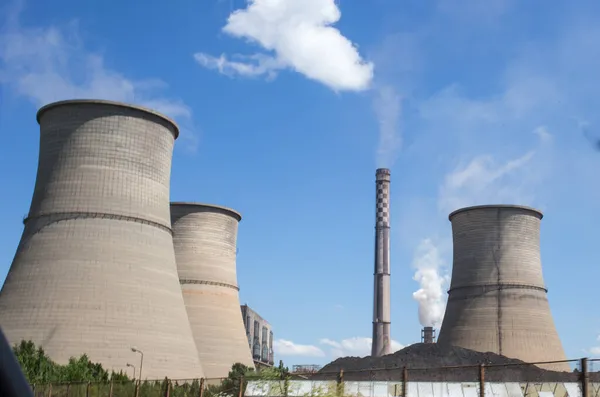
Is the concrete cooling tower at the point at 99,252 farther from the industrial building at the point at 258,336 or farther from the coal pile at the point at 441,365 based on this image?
the industrial building at the point at 258,336

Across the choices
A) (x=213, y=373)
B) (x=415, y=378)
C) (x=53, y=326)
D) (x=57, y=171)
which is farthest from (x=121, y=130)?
(x=415, y=378)

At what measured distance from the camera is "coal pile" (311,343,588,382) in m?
36.9

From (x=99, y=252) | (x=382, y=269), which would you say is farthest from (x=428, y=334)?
(x=99, y=252)

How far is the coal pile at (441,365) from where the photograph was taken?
36.9 metres

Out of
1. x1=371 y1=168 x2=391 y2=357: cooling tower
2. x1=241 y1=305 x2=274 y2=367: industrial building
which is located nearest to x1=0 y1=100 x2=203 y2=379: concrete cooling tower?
x1=371 y1=168 x2=391 y2=357: cooling tower

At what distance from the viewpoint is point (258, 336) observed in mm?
68188

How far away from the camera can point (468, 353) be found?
40281 millimetres

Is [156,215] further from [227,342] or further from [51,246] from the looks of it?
[227,342]

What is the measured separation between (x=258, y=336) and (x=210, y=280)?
28003 millimetres

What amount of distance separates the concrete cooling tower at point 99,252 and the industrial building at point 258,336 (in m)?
33.1

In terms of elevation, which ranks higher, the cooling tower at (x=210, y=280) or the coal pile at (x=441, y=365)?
the cooling tower at (x=210, y=280)

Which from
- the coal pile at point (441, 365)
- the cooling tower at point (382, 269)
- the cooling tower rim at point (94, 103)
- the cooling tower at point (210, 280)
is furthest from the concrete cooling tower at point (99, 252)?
the cooling tower at point (382, 269)

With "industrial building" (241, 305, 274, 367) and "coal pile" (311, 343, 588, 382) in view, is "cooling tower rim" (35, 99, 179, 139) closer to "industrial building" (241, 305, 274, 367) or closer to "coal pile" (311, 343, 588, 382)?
"coal pile" (311, 343, 588, 382)

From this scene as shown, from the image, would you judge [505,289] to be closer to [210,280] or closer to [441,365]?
[441,365]
